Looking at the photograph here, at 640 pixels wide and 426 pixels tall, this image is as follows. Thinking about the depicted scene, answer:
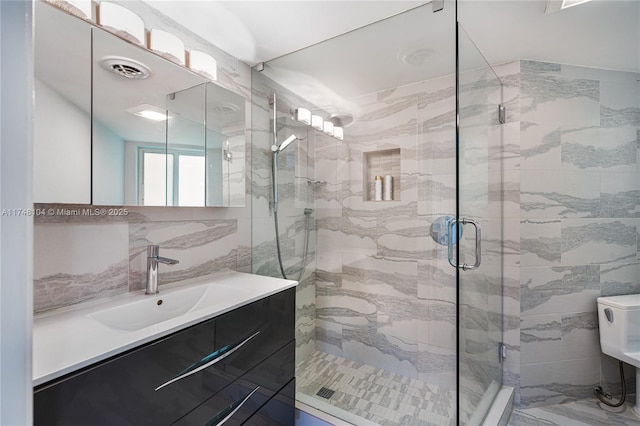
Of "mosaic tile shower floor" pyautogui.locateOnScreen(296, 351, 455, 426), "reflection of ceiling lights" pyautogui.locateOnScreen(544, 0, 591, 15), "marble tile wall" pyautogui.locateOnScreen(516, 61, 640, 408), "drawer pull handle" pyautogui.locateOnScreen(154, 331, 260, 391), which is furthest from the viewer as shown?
"marble tile wall" pyautogui.locateOnScreen(516, 61, 640, 408)

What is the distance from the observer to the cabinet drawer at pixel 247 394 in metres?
0.96

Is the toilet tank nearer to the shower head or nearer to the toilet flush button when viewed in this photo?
the toilet flush button

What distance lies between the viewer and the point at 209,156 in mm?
1462

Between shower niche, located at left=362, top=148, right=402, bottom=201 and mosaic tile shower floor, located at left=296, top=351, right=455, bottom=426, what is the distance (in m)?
1.13

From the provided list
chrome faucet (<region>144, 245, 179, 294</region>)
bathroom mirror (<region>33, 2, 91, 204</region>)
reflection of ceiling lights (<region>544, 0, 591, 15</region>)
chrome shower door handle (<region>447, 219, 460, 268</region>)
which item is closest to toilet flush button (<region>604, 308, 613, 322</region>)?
chrome shower door handle (<region>447, 219, 460, 268</region>)

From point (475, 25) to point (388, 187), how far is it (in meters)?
0.95

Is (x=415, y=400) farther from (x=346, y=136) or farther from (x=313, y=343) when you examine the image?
(x=346, y=136)

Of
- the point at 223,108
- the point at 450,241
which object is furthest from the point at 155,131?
the point at 450,241

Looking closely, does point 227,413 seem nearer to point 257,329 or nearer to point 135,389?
point 257,329

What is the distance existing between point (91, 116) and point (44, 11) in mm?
322

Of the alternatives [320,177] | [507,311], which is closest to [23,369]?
[320,177]

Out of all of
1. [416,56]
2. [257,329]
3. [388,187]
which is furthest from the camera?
[388,187]

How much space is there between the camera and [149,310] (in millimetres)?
1145

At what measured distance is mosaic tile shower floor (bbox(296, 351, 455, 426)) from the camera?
1545 millimetres
